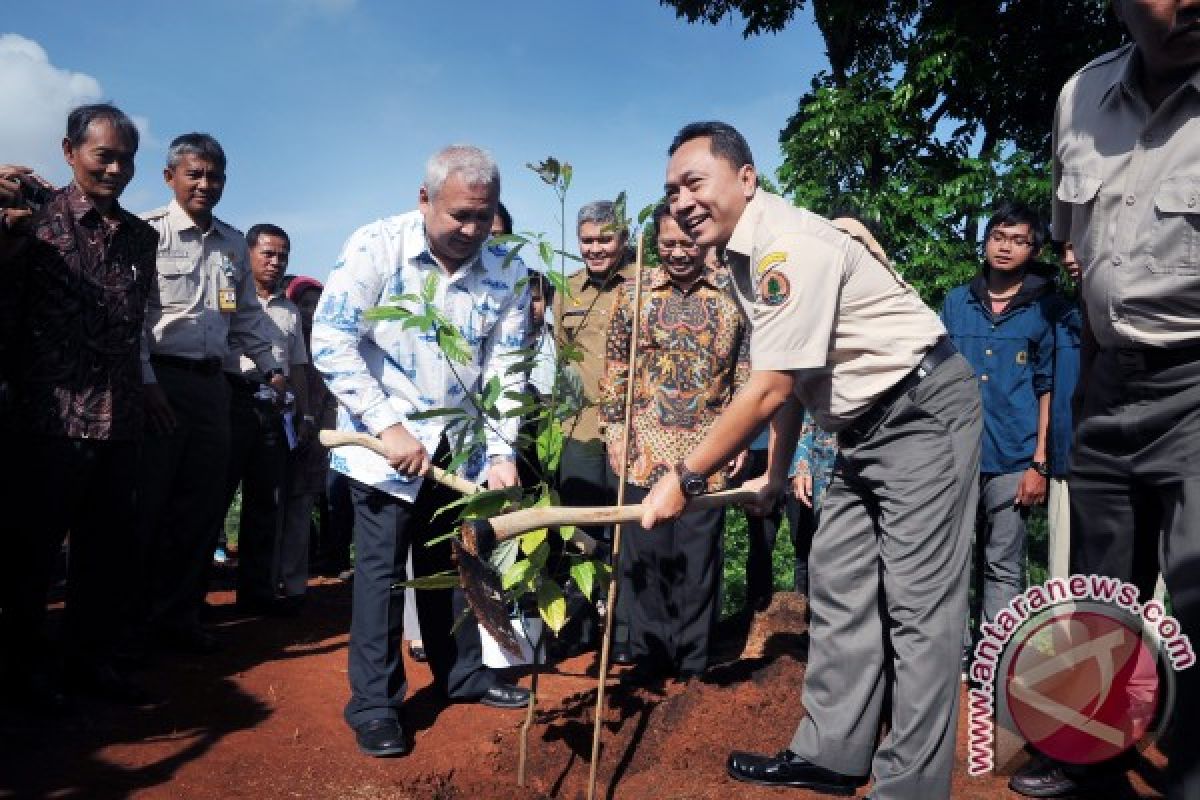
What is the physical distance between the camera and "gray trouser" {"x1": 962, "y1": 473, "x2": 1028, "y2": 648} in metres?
3.83

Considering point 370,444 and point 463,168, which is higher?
point 463,168

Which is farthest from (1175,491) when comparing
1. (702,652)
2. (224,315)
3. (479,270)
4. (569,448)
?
(224,315)

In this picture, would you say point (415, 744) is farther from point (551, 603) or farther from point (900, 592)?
point (900, 592)

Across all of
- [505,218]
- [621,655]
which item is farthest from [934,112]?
[621,655]

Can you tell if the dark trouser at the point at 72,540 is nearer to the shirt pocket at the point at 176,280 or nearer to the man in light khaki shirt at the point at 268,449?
the shirt pocket at the point at 176,280

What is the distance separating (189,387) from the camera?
3.97 m

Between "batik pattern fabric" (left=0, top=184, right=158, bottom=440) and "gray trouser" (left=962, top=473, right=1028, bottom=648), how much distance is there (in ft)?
11.5

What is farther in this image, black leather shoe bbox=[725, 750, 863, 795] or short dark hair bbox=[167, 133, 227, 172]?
short dark hair bbox=[167, 133, 227, 172]

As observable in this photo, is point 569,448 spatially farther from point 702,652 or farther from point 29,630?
point 29,630

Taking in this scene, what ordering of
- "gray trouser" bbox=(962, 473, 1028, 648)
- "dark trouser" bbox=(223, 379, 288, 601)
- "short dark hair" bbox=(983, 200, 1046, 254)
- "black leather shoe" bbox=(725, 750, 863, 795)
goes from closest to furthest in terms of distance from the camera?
"black leather shoe" bbox=(725, 750, 863, 795) < "gray trouser" bbox=(962, 473, 1028, 648) < "short dark hair" bbox=(983, 200, 1046, 254) < "dark trouser" bbox=(223, 379, 288, 601)

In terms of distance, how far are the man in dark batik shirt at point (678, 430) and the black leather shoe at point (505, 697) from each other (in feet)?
1.90

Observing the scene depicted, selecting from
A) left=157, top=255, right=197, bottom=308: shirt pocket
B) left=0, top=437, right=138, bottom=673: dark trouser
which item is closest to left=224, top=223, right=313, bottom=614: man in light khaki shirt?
left=157, top=255, right=197, bottom=308: shirt pocket

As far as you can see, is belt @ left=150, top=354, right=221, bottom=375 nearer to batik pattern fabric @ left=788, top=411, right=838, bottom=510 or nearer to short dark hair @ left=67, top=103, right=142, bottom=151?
short dark hair @ left=67, top=103, right=142, bottom=151

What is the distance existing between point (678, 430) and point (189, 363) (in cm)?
220
